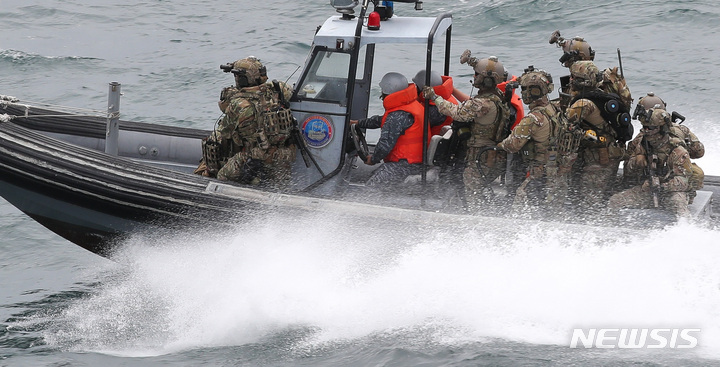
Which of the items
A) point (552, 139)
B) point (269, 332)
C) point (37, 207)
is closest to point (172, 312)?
point (269, 332)

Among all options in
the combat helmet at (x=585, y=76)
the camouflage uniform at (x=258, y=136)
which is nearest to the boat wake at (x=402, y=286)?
the camouflage uniform at (x=258, y=136)

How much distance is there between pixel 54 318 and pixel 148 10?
12.6 metres

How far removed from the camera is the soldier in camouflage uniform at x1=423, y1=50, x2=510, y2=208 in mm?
6398

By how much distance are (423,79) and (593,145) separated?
137cm

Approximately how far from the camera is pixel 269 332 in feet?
20.4

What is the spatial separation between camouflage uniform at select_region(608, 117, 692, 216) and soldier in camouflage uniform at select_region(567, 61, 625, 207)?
24cm

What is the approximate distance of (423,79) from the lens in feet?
21.7

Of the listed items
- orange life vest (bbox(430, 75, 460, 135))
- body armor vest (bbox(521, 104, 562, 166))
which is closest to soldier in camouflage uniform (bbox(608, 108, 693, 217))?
body armor vest (bbox(521, 104, 562, 166))

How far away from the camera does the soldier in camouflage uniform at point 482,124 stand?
6.40 meters

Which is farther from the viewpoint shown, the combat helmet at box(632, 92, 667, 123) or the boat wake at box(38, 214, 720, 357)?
the combat helmet at box(632, 92, 667, 123)

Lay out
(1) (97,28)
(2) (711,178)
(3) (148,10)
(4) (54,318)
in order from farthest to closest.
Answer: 1. (3) (148,10)
2. (1) (97,28)
3. (2) (711,178)
4. (4) (54,318)

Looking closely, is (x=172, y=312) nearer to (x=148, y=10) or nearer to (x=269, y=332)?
(x=269, y=332)

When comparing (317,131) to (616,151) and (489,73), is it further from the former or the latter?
(616,151)

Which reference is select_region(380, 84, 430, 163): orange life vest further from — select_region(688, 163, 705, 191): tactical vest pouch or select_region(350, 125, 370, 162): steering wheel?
select_region(688, 163, 705, 191): tactical vest pouch
